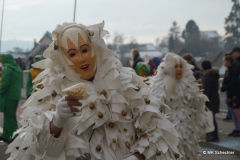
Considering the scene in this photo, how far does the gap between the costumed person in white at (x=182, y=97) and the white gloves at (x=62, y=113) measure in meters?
3.58

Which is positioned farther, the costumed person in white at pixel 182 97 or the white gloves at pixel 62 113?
the costumed person in white at pixel 182 97

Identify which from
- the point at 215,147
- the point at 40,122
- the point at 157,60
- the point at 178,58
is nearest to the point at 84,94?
the point at 40,122

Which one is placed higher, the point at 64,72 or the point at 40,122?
the point at 64,72

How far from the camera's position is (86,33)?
2.97 m

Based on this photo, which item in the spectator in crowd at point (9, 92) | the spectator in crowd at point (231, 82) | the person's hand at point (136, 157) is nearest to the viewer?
the person's hand at point (136, 157)

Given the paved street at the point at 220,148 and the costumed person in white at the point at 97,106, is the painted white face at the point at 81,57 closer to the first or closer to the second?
the costumed person in white at the point at 97,106

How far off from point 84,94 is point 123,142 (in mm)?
675

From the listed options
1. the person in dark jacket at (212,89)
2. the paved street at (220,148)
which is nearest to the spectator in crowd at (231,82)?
the person in dark jacket at (212,89)

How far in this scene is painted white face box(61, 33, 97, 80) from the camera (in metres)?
2.91

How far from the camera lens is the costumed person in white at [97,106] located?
2803 mm

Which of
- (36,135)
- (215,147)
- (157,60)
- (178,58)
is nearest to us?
(36,135)

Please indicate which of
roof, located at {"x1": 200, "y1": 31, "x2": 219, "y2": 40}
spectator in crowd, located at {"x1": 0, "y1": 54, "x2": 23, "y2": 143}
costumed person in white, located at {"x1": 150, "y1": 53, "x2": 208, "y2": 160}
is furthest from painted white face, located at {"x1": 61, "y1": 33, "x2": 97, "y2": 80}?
roof, located at {"x1": 200, "y1": 31, "x2": 219, "y2": 40}

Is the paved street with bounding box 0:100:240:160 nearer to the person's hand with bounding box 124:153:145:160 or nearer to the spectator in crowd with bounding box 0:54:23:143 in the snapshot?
the spectator in crowd with bounding box 0:54:23:143

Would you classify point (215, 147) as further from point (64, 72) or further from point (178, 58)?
point (64, 72)
